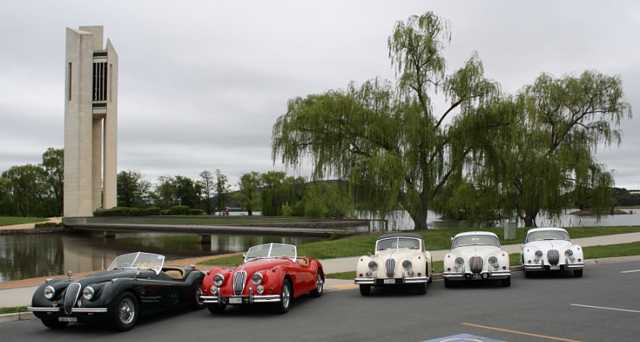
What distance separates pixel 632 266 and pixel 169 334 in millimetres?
15463

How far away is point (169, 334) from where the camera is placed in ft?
30.9

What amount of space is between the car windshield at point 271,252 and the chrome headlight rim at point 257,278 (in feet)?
6.01

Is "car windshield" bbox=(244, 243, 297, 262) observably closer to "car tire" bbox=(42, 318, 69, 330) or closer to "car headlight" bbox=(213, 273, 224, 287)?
"car headlight" bbox=(213, 273, 224, 287)

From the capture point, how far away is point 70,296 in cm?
949

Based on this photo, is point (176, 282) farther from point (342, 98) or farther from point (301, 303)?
point (342, 98)

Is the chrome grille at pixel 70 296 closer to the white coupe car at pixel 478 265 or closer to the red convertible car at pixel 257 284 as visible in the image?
the red convertible car at pixel 257 284

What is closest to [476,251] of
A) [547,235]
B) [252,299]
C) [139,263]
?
[547,235]

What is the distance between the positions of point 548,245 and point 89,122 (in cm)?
6527

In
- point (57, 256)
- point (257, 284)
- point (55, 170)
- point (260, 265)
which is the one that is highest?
point (55, 170)

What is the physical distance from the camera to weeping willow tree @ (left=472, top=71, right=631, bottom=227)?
2986cm

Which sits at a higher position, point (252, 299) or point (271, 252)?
Answer: point (271, 252)

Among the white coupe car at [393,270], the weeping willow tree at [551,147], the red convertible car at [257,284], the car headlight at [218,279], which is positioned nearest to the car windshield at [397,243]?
the white coupe car at [393,270]

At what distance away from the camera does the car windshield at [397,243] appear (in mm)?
14703

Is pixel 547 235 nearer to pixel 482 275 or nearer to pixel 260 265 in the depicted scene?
pixel 482 275
